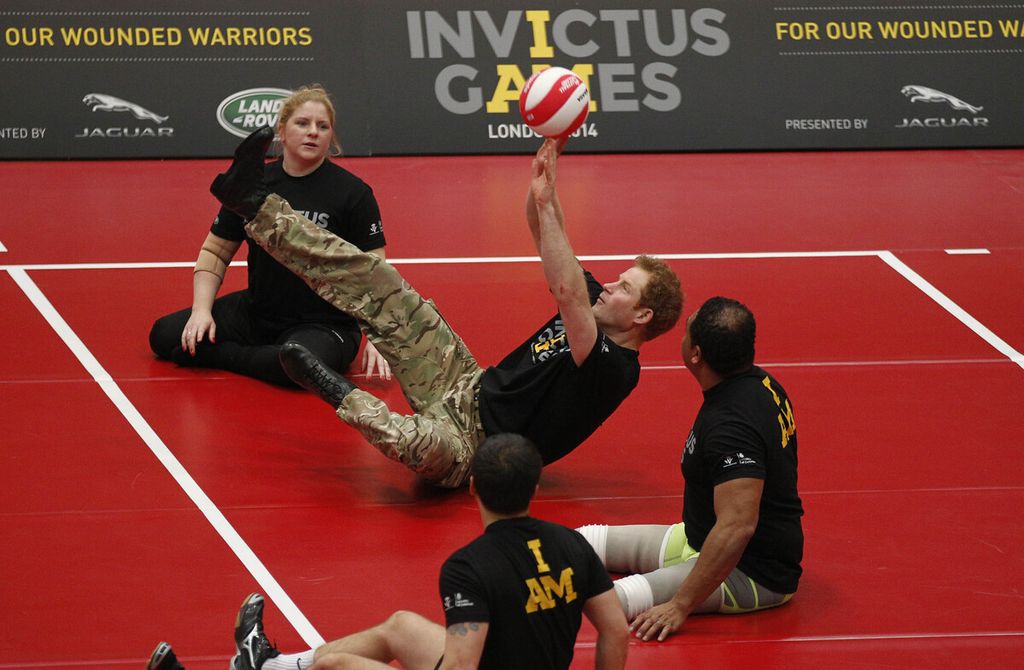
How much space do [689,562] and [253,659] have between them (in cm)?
166

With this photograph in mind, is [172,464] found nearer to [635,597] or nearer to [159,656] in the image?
[159,656]

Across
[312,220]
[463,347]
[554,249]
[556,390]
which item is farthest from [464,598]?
[312,220]

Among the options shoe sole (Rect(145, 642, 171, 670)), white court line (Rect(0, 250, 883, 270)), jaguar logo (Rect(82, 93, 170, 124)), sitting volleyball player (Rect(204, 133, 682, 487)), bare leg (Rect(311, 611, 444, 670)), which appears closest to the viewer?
bare leg (Rect(311, 611, 444, 670))

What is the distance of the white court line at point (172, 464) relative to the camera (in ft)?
17.7

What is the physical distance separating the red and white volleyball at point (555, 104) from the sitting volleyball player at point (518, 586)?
2.39 m

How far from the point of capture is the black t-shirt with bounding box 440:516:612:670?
3.93 m

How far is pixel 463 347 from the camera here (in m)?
6.80

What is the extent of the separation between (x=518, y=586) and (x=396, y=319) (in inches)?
118

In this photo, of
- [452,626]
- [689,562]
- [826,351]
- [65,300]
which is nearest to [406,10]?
[65,300]

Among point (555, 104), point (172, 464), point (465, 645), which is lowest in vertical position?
point (465, 645)

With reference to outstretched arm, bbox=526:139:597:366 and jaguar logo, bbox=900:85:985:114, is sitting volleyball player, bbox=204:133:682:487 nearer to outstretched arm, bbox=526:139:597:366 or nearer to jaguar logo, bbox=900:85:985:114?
outstretched arm, bbox=526:139:597:366

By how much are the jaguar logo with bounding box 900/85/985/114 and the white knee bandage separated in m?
8.44

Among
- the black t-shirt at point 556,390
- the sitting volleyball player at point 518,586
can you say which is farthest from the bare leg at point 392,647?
the black t-shirt at point 556,390

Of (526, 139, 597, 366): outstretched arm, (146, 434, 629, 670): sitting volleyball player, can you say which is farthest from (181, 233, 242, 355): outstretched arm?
(146, 434, 629, 670): sitting volleyball player
